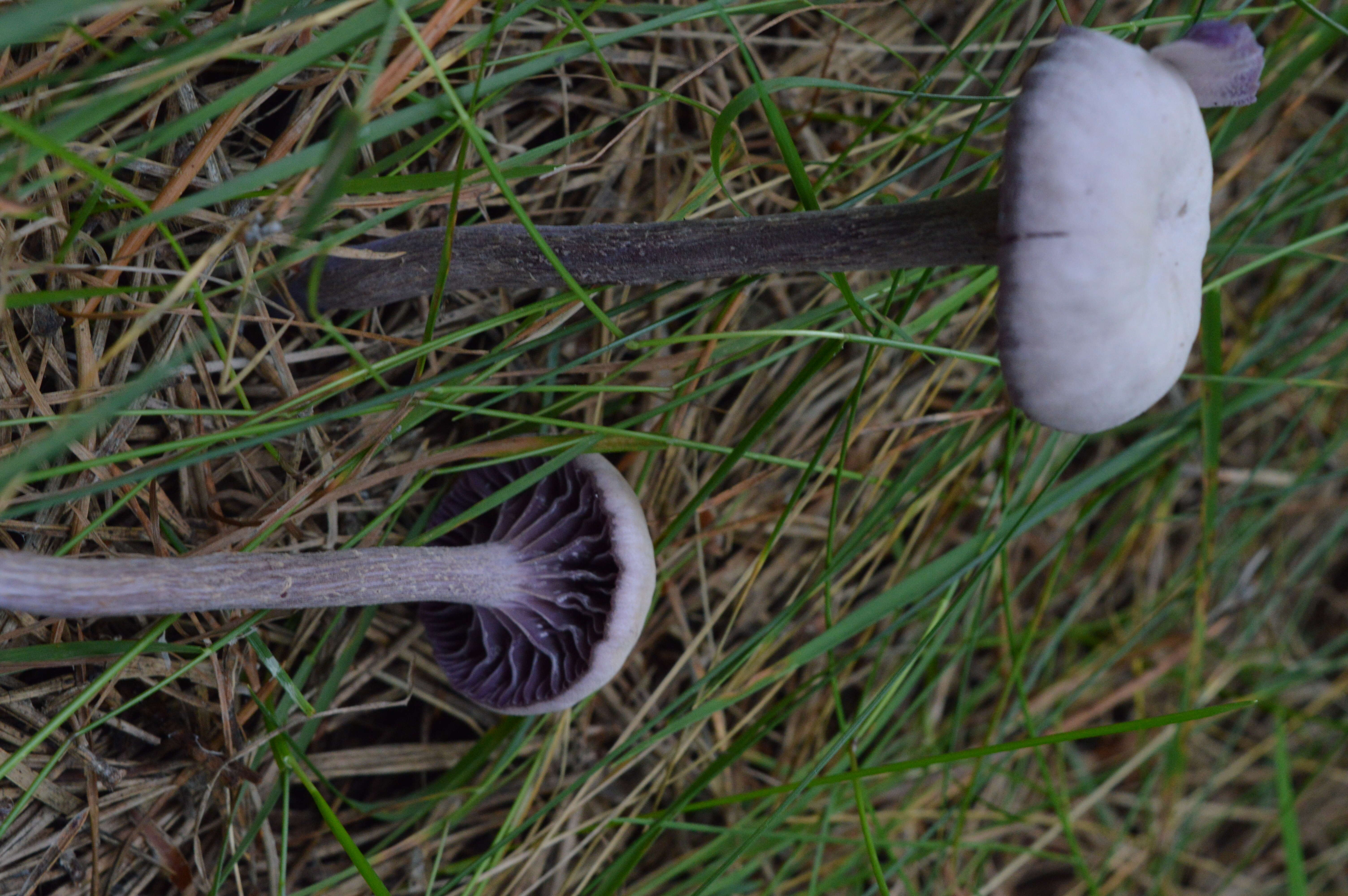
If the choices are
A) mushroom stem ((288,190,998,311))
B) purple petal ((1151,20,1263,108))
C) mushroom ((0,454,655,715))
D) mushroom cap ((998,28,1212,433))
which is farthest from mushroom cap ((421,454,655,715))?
purple petal ((1151,20,1263,108))

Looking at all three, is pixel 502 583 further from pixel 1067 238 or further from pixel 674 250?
pixel 1067 238

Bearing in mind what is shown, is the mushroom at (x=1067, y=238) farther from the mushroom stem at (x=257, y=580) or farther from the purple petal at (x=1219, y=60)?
the mushroom stem at (x=257, y=580)

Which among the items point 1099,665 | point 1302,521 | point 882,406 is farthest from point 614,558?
point 1302,521

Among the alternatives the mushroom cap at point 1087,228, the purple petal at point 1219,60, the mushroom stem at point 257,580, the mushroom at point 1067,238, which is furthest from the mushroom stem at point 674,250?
the mushroom stem at point 257,580

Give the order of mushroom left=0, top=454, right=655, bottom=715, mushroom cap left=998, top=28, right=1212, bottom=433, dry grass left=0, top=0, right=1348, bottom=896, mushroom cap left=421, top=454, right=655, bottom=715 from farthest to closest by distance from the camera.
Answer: mushroom cap left=421, top=454, right=655, bottom=715 → dry grass left=0, top=0, right=1348, bottom=896 → mushroom left=0, top=454, right=655, bottom=715 → mushroom cap left=998, top=28, right=1212, bottom=433

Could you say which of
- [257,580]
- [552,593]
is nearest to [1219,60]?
[552,593]

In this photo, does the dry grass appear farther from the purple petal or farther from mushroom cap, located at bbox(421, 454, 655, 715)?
the purple petal
